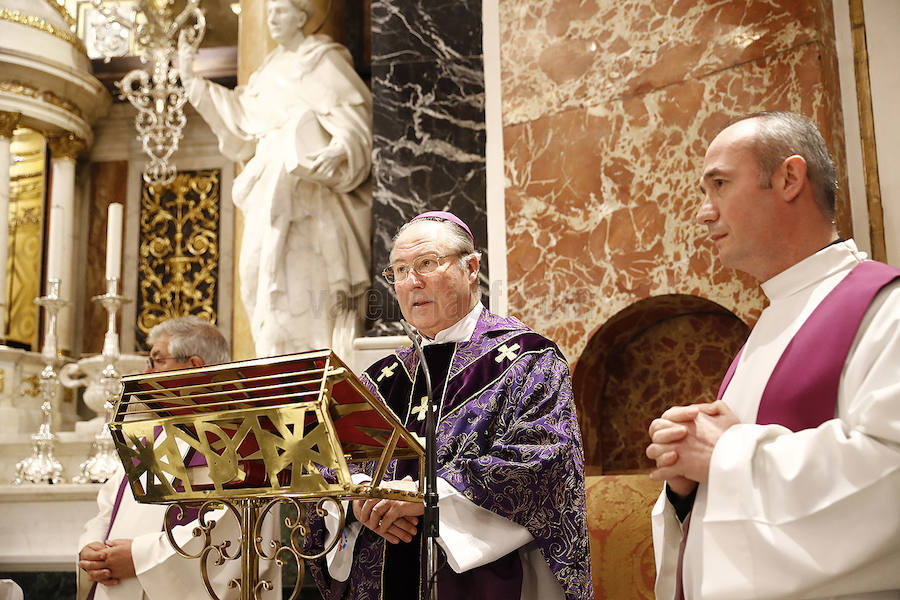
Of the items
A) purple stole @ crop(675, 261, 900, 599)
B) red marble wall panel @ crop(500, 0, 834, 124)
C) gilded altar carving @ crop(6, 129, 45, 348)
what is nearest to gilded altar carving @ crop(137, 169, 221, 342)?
gilded altar carving @ crop(6, 129, 45, 348)

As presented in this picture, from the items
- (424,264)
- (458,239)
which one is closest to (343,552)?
(424,264)

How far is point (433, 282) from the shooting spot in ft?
10.1

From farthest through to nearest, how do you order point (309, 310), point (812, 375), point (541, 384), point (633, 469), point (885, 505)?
point (309, 310), point (633, 469), point (541, 384), point (812, 375), point (885, 505)

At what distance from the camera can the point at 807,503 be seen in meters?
1.81

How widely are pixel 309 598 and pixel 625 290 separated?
→ 195 centimetres

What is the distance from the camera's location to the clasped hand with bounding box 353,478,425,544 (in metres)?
2.55

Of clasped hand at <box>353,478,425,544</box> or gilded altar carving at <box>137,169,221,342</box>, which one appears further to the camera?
gilded altar carving at <box>137,169,221,342</box>

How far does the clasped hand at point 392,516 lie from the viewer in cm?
255

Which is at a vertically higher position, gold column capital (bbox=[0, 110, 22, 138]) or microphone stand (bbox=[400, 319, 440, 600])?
gold column capital (bbox=[0, 110, 22, 138])

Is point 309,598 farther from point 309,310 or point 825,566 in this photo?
point 825,566

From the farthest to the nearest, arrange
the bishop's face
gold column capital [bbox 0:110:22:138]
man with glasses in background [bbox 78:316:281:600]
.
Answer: gold column capital [bbox 0:110:22:138], the bishop's face, man with glasses in background [bbox 78:316:281:600]

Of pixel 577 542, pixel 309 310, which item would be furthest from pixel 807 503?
pixel 309 310

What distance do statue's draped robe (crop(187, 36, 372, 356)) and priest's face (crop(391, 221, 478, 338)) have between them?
2.52 metres

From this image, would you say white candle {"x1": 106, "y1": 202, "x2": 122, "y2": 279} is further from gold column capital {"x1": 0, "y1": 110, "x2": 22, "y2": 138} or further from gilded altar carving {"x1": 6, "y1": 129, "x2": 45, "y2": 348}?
gilded altar carving {"x1": 6, "y1": 129, "x2": 45, "y2": 348}
